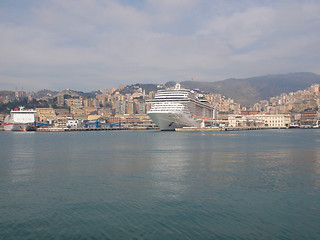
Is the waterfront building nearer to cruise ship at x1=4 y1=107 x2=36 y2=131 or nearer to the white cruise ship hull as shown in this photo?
cruise ship at x1=4 y1=107 x2=36 y2=131

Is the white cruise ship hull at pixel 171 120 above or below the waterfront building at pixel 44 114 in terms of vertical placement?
below

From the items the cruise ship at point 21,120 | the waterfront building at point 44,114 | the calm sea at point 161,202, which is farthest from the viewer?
the waterfront building at point 44,114

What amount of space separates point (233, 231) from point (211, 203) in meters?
2.34

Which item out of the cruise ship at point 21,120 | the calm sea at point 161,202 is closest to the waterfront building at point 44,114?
the cruise ship at point 21,120

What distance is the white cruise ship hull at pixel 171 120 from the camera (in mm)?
56250

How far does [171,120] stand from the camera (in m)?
58.1

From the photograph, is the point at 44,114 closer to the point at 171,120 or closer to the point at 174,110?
the point at 171,120

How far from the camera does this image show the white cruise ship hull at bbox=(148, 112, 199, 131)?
185 ft

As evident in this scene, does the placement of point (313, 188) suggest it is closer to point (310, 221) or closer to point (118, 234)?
point (310, 221)

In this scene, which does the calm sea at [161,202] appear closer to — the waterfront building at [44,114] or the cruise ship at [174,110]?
the cruise ship at [174,110]

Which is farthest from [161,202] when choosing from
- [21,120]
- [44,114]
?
[44,114]

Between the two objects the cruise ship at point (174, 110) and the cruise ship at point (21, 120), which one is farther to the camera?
the cruise ship at point (21, 120)

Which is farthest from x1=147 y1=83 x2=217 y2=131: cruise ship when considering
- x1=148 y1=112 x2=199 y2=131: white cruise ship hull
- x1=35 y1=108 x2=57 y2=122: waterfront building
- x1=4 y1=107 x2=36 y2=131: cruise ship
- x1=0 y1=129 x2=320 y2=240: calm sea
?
x1=35 y1=108 x2=57 y2=122: waterfront building

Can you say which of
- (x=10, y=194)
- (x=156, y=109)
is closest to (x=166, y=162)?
(x=10, y=194)
